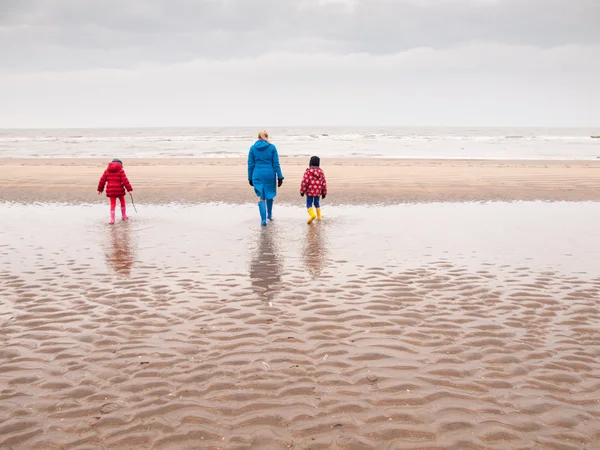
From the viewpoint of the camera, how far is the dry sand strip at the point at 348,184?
1703cm

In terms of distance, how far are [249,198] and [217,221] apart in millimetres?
4287

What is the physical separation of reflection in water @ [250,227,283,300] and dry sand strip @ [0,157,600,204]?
6.73 metres

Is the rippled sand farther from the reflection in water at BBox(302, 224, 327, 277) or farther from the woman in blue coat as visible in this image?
the woman in blue coat

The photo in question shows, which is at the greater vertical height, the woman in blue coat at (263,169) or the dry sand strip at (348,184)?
the woman in blue coat at (263,169)

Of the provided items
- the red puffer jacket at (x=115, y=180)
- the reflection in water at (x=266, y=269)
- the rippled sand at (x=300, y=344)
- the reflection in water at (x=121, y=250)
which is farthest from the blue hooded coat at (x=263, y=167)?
the red puffer jacket at (x=115, y=180)

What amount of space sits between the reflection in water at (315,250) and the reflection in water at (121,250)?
295cm

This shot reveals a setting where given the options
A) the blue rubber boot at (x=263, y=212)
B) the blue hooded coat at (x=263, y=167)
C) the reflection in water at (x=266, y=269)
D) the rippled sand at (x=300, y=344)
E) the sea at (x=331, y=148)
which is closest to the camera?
the rippled sand at (x=300, y=344)

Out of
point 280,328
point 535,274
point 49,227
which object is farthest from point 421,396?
point 49,227

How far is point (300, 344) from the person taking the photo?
514cm

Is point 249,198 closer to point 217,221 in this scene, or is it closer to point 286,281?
point 217,221

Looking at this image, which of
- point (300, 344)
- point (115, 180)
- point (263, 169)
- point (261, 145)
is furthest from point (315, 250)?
point (115, 180)

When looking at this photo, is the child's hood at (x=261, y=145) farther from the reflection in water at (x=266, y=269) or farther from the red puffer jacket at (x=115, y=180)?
the red puffer jacket at (x=115, y=180)

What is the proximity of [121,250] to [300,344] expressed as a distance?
5.60 metres

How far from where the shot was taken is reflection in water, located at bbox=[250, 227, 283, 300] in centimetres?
698
